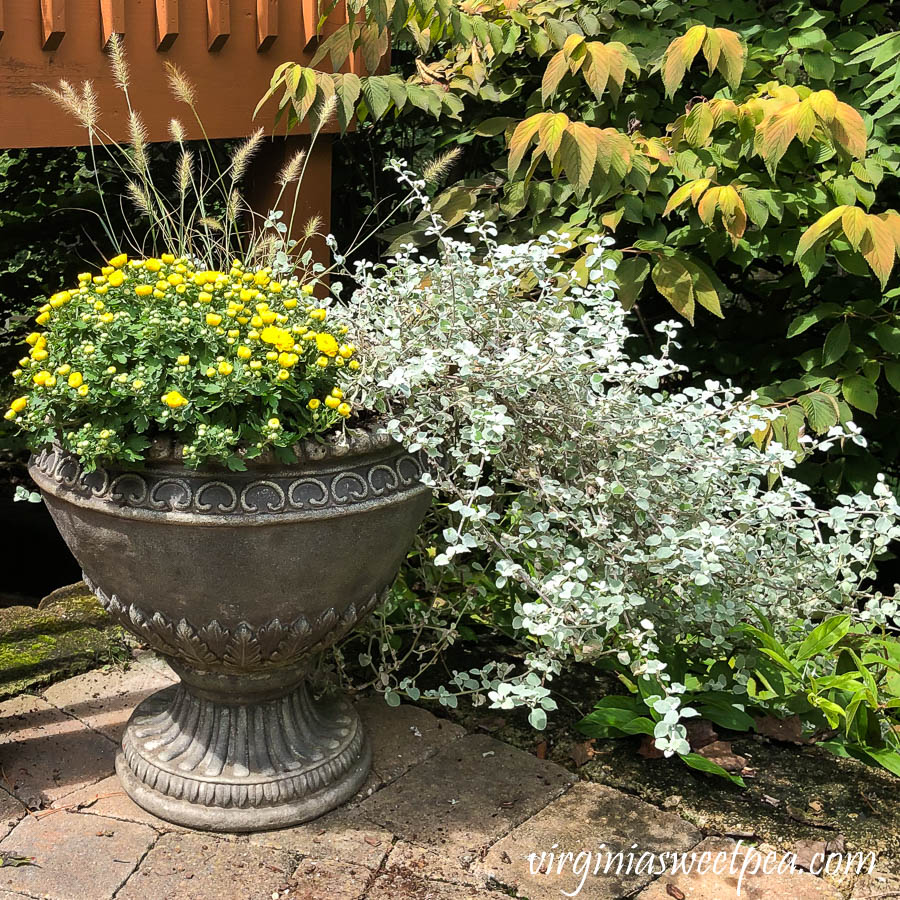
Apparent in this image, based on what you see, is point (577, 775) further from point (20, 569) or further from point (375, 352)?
point (20, 569)

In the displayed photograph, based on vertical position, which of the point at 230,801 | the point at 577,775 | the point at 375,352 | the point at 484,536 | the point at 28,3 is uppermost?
the point at 28,3

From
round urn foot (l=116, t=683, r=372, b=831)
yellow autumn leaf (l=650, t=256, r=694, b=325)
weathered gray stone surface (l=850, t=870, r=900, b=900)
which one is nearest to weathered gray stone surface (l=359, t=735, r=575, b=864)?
round urn foot (l=116, t=683, r=372, b=831)

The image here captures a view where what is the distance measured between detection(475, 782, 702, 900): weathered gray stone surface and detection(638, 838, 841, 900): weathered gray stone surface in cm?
5

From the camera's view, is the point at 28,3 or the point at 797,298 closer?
the point at 28,3

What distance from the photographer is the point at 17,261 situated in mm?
3850

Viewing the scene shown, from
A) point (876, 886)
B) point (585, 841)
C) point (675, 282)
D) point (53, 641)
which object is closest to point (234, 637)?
A: point (585, 841)

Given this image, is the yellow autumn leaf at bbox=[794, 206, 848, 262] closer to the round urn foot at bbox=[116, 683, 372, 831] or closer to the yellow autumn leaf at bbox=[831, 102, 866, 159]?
the yellow autumn leaf at bbox=[831, 102, 866, 159]

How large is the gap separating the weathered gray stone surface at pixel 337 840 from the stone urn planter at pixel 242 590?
29 millimetres

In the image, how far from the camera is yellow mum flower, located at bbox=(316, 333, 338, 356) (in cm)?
201

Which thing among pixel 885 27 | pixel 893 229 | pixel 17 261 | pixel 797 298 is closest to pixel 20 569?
pixel 17 261

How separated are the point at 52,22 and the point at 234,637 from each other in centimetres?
159

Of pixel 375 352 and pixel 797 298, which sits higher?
pixel 375 352

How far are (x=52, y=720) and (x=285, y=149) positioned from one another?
185 centimetres

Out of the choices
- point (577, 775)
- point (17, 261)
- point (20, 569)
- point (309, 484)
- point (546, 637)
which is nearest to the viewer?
point (309, 484)
